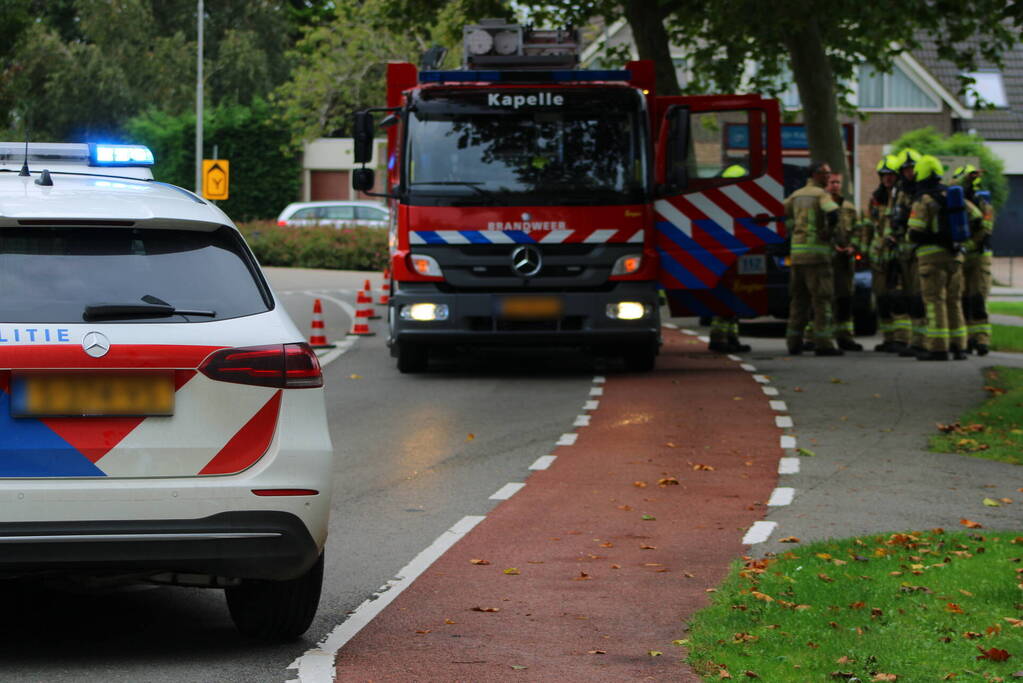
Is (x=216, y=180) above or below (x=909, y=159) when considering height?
above

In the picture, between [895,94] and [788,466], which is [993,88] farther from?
[788,466]

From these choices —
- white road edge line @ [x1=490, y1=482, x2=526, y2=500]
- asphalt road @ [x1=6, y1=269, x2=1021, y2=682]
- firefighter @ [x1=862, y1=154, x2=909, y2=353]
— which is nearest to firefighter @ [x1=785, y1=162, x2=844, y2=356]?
asphalt road @ [x1=6, y1=269, x2=1021, y2=682]

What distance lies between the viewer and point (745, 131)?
17.3m

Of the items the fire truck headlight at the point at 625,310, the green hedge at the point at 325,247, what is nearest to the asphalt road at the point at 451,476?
the fire truck headlight at the point at 625,310

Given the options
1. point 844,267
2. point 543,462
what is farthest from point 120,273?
point 844,267

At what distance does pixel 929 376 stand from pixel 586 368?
3.61 metres

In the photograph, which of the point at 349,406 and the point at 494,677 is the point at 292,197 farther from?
the point at 494,677

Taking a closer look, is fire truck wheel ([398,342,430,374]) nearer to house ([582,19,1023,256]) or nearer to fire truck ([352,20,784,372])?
fire truck ([352,20,784,372])

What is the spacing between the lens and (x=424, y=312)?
54.1 feet

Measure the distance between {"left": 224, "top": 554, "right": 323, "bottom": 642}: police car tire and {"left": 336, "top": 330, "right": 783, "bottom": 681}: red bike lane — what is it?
23cm

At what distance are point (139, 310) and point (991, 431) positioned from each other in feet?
28.2

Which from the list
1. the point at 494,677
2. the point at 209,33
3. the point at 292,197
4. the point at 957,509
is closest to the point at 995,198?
the point at 292,197

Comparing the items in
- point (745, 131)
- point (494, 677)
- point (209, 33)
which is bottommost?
point (494, 677)

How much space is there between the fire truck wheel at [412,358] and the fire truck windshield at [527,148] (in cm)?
175
